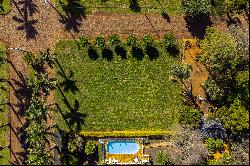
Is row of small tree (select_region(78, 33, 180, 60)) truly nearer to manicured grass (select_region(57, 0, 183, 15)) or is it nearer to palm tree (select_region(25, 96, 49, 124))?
manicured grass (select_region(57, 0, 183, 15))

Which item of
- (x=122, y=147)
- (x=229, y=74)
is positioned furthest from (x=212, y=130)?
(x=122, y=147)

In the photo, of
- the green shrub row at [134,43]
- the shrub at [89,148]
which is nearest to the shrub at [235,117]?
the green shrub row at [134,43]

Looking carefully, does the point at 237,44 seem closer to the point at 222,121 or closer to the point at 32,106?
the point at 222,121

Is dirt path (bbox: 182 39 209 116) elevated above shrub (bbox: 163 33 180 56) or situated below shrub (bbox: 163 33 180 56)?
below

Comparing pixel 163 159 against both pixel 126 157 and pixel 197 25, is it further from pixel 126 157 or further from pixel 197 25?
pixel 197 25

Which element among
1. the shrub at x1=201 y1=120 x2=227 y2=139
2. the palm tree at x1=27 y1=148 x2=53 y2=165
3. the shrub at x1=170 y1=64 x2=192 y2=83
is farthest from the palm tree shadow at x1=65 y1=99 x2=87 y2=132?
the shrub at x1=201 y1=120 x2=227 y2=139

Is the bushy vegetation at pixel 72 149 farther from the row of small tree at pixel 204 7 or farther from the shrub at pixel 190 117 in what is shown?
the row of small tree at pixel 204 7
